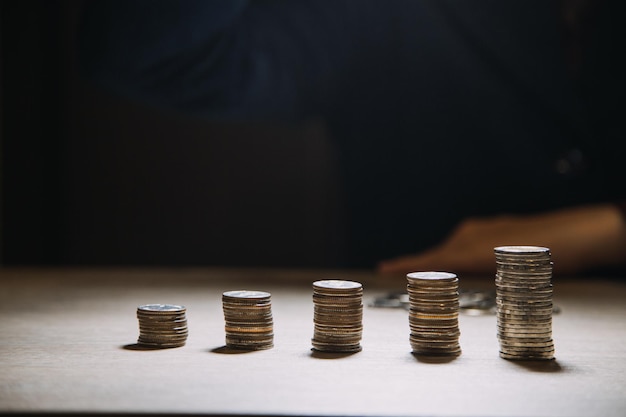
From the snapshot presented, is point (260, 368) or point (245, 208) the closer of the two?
point (260, 368)

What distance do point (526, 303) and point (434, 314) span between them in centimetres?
17

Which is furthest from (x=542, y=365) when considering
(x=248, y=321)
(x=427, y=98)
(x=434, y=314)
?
(x=427, y=98)

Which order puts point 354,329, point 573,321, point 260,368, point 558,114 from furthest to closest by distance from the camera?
point 558,114
point 573,321
point 354,329
point 260,368

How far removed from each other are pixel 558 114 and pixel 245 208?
5.02ft

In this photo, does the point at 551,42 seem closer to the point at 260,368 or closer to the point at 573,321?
the point at 573,321

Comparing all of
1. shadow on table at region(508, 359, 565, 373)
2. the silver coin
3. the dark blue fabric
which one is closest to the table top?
shadow on table at region(508, 359, 565, 373)

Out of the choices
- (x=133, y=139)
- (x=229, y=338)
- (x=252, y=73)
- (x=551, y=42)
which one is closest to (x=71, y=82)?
(x=133, y=139)

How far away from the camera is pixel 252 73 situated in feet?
13.3

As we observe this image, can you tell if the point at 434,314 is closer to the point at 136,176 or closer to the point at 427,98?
the point at 427,98

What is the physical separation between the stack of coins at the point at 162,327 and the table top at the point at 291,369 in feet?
0.11

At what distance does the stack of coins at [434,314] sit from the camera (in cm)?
166

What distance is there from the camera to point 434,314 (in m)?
1.66

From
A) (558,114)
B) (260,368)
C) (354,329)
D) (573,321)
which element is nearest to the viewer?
(260,368)

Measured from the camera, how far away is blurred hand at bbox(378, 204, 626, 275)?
320 centimetres
